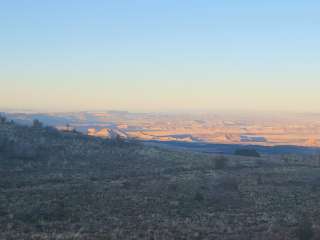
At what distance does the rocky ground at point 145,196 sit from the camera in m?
21.7

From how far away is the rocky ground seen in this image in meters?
21.7

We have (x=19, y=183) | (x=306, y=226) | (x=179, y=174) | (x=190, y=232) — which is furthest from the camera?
(x=179, y=174)

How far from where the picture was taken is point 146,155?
57969 millimetres

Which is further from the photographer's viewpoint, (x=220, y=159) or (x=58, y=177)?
(x=220, y=159)

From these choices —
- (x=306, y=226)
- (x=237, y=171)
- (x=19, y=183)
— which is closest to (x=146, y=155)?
(x=237, y=171)

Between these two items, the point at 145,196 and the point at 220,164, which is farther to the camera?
the point at 220,164

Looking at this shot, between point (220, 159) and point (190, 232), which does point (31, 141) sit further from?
point (190, 232)

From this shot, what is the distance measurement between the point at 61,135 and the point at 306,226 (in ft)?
157

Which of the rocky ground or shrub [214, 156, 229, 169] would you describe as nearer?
the rocky ground

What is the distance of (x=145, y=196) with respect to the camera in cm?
3116

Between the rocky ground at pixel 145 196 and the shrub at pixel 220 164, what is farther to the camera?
the shrub at pixel 220 164

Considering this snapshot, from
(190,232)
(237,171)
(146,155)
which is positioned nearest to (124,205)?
(190,232)

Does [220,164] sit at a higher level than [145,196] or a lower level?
higher

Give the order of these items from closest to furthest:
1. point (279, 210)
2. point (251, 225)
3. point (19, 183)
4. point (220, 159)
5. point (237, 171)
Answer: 1. point (251, 225)
2. point (279, 210)
3. point (19, 183)
4. point (237, 171)
5. point (220, 159)
